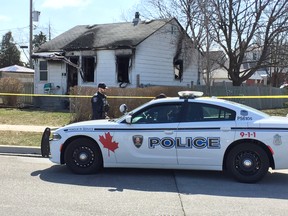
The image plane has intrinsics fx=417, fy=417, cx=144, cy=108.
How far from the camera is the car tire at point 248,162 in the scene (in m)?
7.05

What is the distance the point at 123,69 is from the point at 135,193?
626 inches

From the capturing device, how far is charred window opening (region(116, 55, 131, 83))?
70.9ft

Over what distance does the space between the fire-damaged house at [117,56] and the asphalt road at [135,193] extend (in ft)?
44.4

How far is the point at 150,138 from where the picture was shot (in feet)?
24.2

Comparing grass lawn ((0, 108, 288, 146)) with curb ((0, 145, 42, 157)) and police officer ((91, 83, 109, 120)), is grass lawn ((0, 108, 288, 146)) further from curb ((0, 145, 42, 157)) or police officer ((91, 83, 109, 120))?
police officer ((91, 83, 109, 120))

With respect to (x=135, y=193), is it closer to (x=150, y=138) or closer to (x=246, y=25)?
(x=150, y=138)

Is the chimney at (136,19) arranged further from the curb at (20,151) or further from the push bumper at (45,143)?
the push bumper at (45,143)

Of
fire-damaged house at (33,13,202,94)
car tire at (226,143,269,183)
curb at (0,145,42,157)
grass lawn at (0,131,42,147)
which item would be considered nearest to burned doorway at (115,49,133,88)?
fire-damaged house at (33,13,202,94)

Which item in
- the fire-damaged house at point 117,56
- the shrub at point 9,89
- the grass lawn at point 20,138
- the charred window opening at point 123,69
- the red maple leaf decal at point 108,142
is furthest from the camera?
the shrub at point 9,89

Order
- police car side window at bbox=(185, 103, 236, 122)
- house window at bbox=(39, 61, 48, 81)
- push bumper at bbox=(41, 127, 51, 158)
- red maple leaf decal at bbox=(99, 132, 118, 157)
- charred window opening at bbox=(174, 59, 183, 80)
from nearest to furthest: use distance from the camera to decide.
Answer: police car side window at bbox=(185, 103, 236, 122)
red maple leaf decal at bbox=(99, 132, 118, 157)
push bumper at bbox=(41, 127, 51, 158)
house window at bbox=(39, 61, 48, 81)
charred window opening at bbox=(174, 59, 183, 80)

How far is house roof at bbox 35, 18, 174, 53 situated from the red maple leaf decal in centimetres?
1374

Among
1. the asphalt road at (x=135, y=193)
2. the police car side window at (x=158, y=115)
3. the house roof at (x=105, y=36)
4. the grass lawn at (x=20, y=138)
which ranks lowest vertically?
the asphalt road at (x=135, y=193)

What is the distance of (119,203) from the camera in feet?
19.1

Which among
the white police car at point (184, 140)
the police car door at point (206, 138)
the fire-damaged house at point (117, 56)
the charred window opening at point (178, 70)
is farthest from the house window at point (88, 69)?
the police car door at point (206, 138)
